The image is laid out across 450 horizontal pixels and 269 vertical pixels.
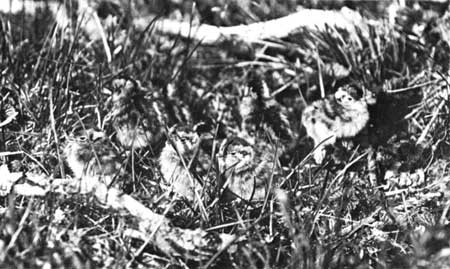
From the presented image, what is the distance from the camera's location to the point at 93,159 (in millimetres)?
3312

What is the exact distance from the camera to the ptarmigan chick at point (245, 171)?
3279 mm

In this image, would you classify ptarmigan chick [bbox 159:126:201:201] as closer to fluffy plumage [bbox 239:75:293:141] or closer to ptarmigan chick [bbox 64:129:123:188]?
ptarmigan chick [bbox 64:129:123:188]

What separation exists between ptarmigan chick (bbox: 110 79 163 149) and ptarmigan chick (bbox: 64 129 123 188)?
130 millimetres

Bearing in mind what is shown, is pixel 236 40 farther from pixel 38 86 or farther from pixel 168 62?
pixel 38 86

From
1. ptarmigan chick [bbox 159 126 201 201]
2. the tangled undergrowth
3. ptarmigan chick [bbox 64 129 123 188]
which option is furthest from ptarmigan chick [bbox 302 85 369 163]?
ptarmigan chick [bbox 64 129 123 188]

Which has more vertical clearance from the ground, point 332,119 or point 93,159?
point 332,119

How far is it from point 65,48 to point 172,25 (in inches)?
32.6

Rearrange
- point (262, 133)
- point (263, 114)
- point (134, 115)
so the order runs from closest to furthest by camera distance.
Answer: point (134, 115) → point (262, 133) → point (263, 114)

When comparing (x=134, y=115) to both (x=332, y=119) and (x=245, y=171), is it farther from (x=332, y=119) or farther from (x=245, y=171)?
(x=332, y=119)

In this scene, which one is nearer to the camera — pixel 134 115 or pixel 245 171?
pixel 245 171

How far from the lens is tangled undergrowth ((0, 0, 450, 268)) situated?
2883 millimetres

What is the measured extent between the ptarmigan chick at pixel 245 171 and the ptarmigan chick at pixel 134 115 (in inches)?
14.4

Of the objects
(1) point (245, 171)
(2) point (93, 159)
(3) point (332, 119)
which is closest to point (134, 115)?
(2) point (93, 159)

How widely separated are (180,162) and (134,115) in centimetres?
50
